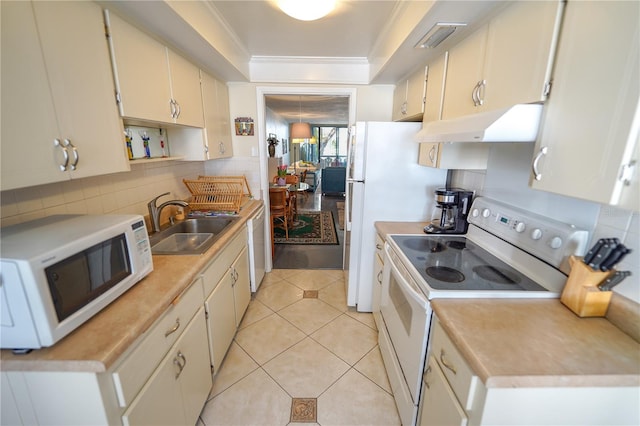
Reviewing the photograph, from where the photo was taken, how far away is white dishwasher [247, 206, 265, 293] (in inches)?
98.3

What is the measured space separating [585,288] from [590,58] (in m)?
0.77

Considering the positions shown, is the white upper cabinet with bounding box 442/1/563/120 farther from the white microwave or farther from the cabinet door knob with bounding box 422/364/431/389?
the white microwave

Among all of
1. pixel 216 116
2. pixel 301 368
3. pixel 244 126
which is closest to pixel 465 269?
pixel 301 368

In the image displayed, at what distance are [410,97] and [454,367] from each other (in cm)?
202

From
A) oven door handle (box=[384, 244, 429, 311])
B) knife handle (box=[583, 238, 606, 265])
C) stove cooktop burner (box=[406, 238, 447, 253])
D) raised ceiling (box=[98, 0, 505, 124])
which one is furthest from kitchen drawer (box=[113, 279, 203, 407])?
knife handle (box=[583, 238, 606, 265])

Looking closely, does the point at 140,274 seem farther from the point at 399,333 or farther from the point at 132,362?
the point at 399,333

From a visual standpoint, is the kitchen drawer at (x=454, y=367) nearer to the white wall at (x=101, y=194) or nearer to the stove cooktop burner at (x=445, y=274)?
the stove cooktop burner at (x=445, y=274)

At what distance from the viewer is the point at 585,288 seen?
0.97 metres

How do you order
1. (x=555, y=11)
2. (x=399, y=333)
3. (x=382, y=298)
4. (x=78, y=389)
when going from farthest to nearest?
(x=382, y=298), (x=399, y=333), (x=555, y=11), (x=78, y=389)

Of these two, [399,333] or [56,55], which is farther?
[399,333]

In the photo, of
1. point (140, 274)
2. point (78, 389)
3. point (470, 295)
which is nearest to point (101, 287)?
point (140, 274)

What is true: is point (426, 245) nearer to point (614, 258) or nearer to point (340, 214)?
point (614, 258)

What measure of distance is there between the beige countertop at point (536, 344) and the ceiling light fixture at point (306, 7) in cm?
166

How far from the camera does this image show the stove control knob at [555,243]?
3.68 feet
